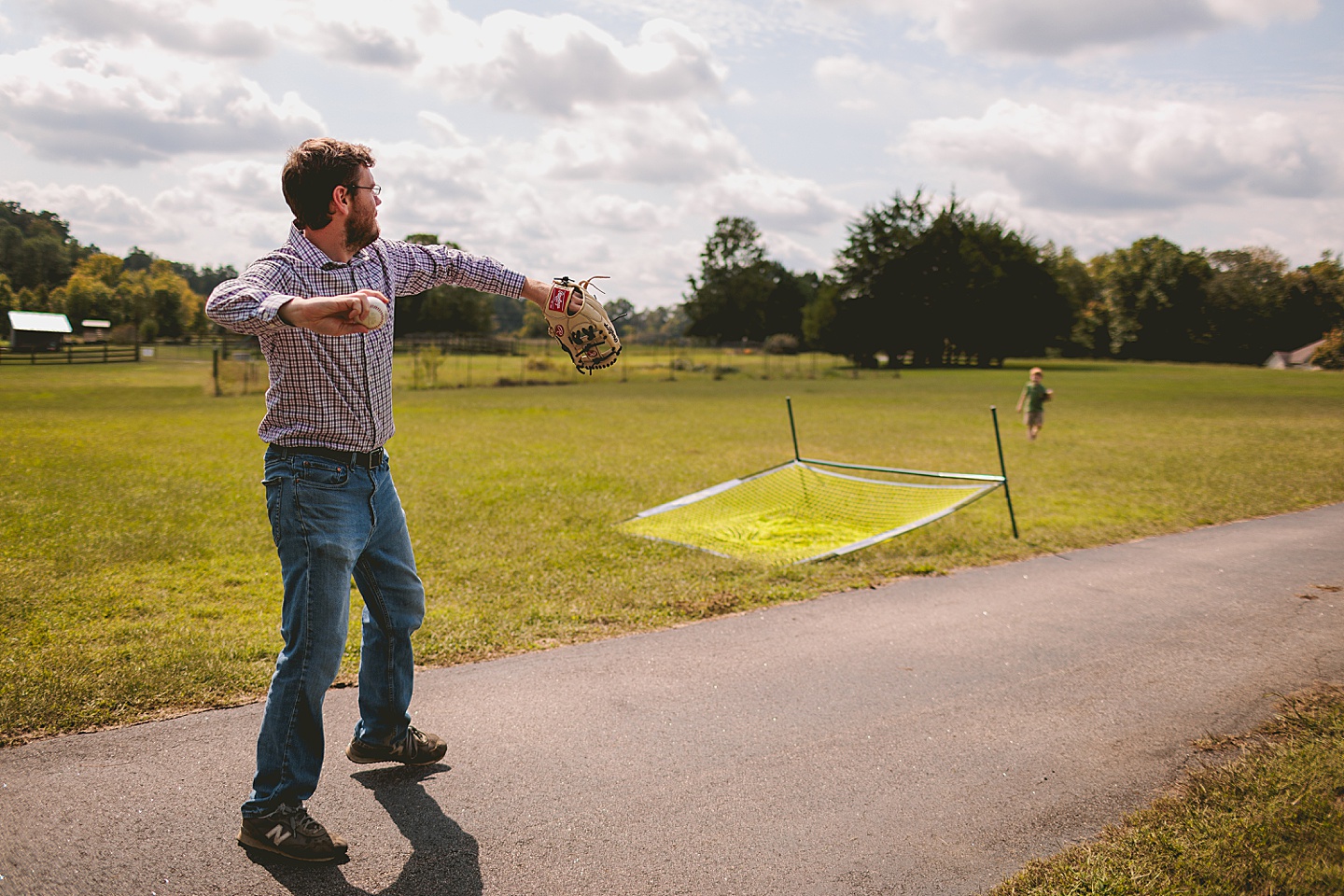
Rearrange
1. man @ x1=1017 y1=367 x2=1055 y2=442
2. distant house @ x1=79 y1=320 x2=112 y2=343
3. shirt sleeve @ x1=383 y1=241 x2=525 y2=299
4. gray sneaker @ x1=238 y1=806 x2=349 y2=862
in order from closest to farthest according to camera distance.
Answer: gray sneaker @ x1=238 y1=806 x2=349 y2=862 → shirt sleeve @ x1=383 y1=241 x2=525 y2=299 → man @ x1=1017 y1=367 x2=1055 y2=442 → distant house @ x1=79 y1=320 x2=112 y2=343

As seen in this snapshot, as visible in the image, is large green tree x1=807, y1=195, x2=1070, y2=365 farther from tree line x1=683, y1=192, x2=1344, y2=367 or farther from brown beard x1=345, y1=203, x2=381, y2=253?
brown beard x1=345, y1=203, x2=381, y2=253

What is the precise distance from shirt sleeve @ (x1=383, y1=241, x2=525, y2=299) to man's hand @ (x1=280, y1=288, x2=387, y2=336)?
0.80 meters

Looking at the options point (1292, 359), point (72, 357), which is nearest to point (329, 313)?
point (72, 357)

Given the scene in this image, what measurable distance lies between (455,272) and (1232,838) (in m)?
3.62

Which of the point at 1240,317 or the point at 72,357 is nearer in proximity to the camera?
the point at 72,357

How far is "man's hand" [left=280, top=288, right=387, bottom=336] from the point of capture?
96.7 inches

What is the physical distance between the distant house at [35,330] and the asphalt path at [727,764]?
216 feet

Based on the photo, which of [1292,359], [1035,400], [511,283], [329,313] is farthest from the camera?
[1292,359]

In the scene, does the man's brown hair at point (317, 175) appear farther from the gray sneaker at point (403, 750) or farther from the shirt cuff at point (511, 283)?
the gray sneaker at point (403, 750)

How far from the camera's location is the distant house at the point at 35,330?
57250mm

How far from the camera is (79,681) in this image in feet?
14.2

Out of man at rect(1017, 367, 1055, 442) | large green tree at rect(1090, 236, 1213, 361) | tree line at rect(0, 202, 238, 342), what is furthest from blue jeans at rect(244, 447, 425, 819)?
large green tree at rect(1090, 236, 1213, 361)

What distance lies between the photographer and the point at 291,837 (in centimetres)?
286

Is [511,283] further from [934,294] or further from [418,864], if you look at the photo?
[934,294]
